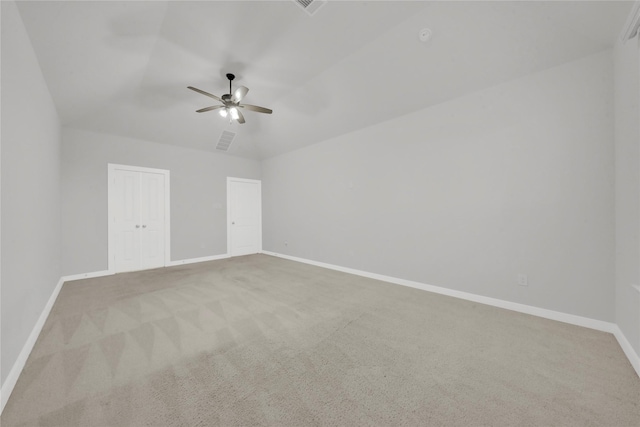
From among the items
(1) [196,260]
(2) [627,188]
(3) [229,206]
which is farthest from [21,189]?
(2) [627,188]

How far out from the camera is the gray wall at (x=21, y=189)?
1.58m

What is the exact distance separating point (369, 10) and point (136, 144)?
511 cm

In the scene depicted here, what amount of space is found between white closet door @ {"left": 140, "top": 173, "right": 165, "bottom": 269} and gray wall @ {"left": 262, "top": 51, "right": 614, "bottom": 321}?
4.11 meters

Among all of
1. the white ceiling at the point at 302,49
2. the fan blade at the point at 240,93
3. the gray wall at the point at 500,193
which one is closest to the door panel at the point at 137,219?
the white ceiling at the point at 302,49

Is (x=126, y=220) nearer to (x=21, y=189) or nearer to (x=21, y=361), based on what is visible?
Answer: (x=21, y=189)

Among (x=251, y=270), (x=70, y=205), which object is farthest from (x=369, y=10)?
(x=70, y=205)

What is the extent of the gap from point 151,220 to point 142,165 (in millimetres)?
1206

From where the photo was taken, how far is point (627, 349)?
6.09 ft

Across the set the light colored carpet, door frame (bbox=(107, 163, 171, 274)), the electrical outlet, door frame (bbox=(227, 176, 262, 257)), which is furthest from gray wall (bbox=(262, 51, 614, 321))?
door frame (bbox=(107, 163, 171, 274))

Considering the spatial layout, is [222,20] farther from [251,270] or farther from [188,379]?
[251,270]

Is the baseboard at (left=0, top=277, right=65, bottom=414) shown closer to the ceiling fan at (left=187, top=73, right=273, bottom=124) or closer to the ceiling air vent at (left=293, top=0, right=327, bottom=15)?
the ceiling fan at (left=187, top=73, right=273, bottom=124)

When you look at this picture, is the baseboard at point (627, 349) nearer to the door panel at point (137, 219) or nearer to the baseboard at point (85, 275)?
the door panel at point (137, 219)

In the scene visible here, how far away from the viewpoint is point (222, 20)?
251 cm

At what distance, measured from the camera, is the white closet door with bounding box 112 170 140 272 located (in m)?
4.56
